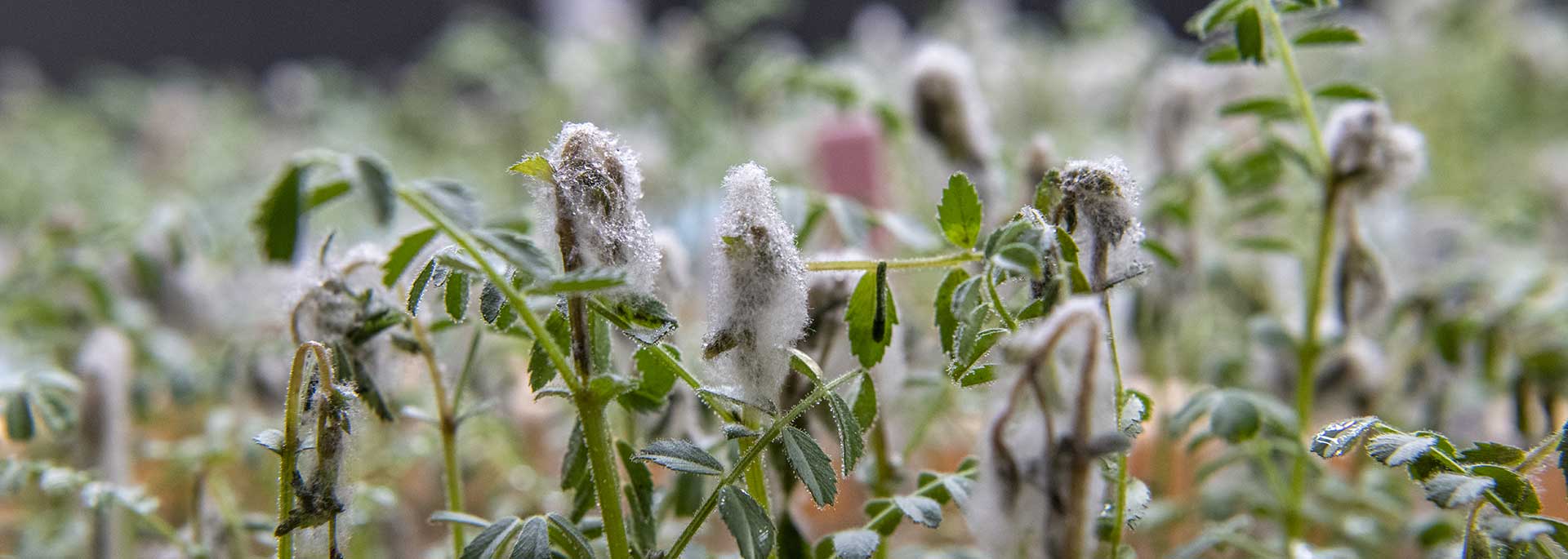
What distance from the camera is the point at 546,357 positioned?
538mm

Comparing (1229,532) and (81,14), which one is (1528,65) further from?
(81,14)

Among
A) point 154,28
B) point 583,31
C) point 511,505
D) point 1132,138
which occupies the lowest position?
point 511,505

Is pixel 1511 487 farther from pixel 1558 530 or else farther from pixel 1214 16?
pixel 1214 16

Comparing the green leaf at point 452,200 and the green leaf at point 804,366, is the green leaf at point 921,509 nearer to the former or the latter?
the green leaf at point 804,366

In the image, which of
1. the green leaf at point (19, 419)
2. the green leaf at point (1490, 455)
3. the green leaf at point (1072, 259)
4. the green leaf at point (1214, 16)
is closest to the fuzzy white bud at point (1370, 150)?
the green leaf at point (1214, 16)

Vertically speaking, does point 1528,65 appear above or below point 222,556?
above

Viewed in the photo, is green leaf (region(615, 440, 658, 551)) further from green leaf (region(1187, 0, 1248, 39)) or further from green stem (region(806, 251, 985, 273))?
green leaf (region(1187, 0, 1248, 39))

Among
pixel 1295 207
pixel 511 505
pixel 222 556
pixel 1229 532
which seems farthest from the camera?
pixel 1295 207

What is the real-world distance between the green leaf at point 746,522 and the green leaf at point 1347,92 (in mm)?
469

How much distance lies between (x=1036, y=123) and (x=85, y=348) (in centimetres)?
169

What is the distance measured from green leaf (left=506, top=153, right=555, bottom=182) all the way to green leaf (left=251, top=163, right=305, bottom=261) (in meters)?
0.10

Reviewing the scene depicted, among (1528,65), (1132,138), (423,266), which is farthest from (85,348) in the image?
(1528,65)

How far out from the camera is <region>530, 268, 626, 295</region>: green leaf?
435 mm

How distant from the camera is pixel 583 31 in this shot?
2.51 m
